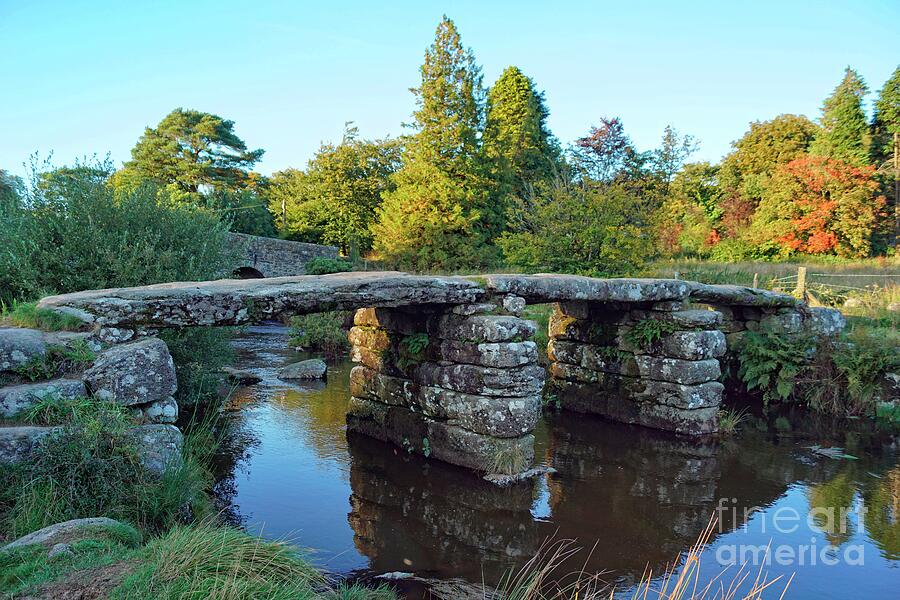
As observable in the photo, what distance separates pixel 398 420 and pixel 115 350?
12.7 ft


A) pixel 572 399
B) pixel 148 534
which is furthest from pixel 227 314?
pixel 572 399

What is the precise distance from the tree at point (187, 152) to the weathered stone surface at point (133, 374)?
27.6 m

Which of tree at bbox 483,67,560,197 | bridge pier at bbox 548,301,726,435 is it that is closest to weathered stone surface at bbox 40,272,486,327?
bridge pier at bbox 548,301,726,435

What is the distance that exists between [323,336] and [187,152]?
70.5 feet

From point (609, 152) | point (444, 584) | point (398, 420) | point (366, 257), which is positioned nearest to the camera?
point (444, 584)

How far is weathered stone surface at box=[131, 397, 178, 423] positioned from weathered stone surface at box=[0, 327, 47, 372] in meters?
0.86

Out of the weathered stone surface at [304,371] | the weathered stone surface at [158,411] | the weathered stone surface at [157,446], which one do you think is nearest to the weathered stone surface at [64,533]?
the weathered stone surface at [157,446]

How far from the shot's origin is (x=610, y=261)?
14.0m

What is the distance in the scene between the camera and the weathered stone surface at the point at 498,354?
6.47 meters

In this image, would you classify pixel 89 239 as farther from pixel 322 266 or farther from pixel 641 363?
pixel 322 266

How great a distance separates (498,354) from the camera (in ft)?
21.2

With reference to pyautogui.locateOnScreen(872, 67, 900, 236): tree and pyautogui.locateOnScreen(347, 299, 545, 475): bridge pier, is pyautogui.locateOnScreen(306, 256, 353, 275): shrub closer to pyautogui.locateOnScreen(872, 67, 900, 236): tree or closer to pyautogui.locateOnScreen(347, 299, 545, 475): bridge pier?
pyautogui.locateOnScreen(347, 299, 545, 475): bridge pier

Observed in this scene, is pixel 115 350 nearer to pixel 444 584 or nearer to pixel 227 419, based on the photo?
pixel 444 584

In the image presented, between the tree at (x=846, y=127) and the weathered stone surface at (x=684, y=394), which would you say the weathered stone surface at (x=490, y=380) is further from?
the tree at (x=846, y=127)
